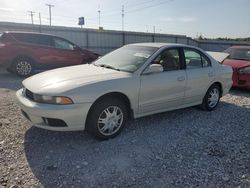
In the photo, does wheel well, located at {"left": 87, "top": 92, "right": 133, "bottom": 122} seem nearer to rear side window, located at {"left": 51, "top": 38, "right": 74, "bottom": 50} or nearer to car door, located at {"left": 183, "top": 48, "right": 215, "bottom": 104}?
car door, located at {"left": 183, "top": 48, "right": 215, "bottom": 104}

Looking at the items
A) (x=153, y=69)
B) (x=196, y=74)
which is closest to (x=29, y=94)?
(x=153, y=69)

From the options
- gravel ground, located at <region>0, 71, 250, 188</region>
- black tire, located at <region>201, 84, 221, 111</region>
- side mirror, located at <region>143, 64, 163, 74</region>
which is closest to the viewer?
gravel ground, located at <region>0, 71, 250, 188</region>

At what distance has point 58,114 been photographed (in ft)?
11.1

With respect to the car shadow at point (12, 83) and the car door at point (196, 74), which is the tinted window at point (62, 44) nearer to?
the car shadow at point (12, 83)

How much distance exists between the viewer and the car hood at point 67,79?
3514mm

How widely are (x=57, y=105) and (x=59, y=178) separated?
38.4 inches

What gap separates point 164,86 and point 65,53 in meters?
6.46

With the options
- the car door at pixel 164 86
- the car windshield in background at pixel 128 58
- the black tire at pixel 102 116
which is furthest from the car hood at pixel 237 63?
the black tire at pixel 102 116

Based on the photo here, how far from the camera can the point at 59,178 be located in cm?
288

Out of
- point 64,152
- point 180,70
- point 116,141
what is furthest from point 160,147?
point 180,70

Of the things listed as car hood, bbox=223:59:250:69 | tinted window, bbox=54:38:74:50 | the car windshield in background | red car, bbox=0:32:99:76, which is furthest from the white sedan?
tinted window, bbox=54:38:74:50

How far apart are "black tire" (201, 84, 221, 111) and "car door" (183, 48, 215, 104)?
171 mm

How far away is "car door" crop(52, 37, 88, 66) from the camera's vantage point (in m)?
9.73

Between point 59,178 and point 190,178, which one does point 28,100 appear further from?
point 190,178
